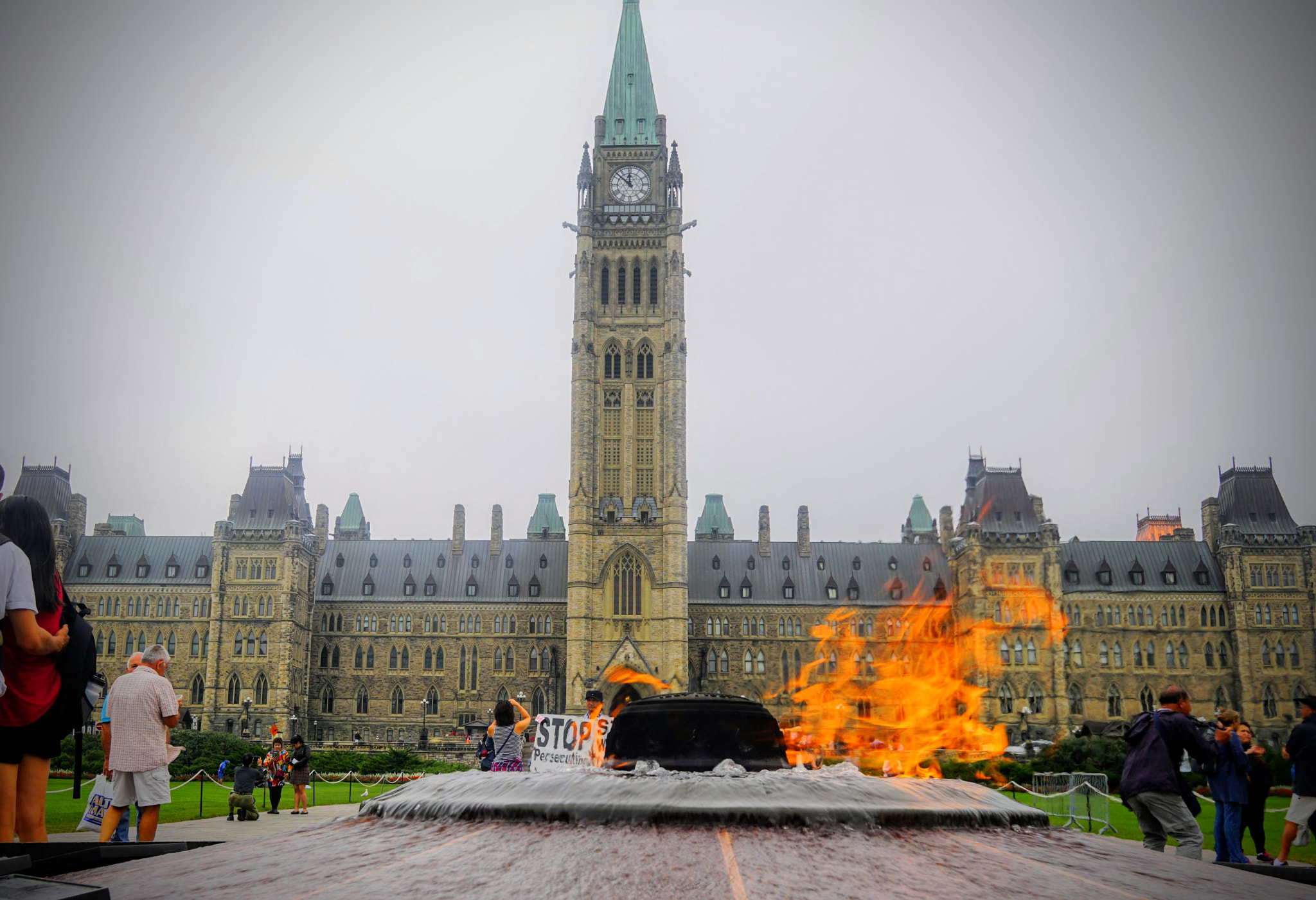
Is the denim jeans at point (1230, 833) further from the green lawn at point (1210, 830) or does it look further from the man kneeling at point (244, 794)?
the man kneeling at point (244, 794)

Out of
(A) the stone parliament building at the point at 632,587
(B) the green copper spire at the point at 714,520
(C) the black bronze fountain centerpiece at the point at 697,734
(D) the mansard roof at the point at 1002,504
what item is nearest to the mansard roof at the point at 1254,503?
(A) the stone parliament building at the point at 632,587

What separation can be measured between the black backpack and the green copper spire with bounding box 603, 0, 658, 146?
227ft

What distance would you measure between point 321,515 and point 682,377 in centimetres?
A: 2989

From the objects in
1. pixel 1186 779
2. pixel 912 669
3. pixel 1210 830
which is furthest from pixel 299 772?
pixel 912 669

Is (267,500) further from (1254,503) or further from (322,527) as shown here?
(1254,503)

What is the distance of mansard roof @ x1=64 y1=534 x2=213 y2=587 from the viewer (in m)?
73.1

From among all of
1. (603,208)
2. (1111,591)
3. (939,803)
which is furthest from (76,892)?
(1111,591)

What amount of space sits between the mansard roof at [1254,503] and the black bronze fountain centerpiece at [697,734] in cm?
7503

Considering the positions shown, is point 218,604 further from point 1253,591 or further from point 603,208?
point 1253,591

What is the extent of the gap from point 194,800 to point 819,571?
56.9 m

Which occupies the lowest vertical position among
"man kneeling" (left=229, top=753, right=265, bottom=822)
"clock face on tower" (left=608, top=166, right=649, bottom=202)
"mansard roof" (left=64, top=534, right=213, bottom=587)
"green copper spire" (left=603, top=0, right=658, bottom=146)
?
"man kneeling" (left=229, top=753, right=265, bottom=822)

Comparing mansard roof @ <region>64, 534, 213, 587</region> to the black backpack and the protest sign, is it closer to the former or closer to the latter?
the protest sign

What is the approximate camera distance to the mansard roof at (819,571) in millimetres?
74875

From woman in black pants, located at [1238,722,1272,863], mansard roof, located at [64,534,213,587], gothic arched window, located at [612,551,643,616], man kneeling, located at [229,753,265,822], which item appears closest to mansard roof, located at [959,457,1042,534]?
gothic arched window, located at [612,551,643,616]
